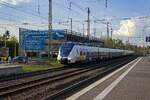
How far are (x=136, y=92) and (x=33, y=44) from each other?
48323mm

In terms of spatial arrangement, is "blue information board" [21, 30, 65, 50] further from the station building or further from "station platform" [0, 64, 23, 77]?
"station platform" [0, 64, 23, 77]

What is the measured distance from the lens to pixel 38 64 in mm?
44156

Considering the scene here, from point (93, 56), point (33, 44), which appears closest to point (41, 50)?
point (33, 44)

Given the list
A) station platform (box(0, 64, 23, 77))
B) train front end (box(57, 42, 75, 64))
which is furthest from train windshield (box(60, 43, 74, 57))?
station platform (box(0, 64, 23, 77))

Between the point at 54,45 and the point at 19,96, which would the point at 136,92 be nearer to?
the point at 19,96

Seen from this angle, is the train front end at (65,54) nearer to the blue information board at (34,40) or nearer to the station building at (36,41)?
the station building at (36,41)

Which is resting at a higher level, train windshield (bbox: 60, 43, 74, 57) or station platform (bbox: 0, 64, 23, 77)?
train windshield (bbox: 60, 43, 74, 57)

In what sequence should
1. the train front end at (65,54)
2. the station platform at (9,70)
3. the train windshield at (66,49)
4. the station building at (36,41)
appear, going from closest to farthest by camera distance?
the station platform at (9,70) < the train front end at (65,54) < the train windshield at (66,49) < the station building at (36,41)

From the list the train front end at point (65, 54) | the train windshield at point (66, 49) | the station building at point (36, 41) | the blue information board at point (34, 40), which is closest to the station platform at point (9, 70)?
the train front end at point (65, 54)

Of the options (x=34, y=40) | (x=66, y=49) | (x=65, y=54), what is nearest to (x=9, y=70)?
(x=65, y=54)

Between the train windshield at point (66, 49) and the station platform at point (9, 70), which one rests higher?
the train windshield at point (66, 49)

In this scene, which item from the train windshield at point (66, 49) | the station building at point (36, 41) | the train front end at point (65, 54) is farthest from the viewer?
the station building at point (36, 41)

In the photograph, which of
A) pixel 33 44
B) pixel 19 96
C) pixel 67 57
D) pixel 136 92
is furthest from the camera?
pixel 33 44

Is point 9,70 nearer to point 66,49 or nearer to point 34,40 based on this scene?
point 66,49
